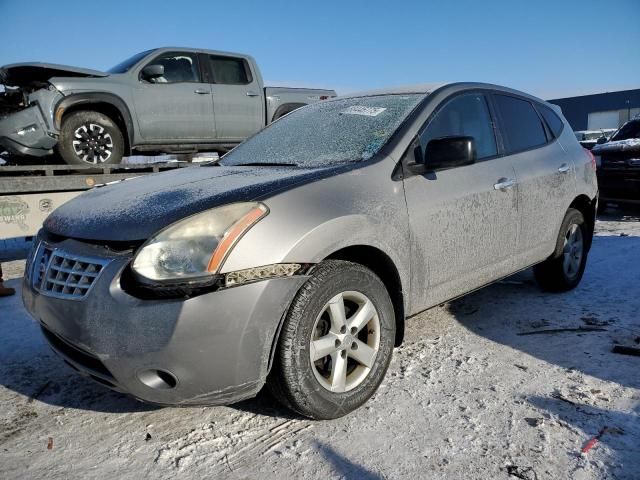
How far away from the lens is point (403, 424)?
2.33m

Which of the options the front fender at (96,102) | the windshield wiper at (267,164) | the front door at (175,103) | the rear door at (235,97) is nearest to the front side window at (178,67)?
the front door at (175,103)

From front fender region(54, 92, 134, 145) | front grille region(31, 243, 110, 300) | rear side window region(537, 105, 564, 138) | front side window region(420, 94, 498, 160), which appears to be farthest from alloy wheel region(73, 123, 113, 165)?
rear side window region(537, 105, 564, 138)

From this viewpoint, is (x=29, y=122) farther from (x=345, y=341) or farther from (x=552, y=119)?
(x=552, y=119)

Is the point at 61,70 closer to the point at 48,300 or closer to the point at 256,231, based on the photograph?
the point at 48,300

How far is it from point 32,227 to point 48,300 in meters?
3.54

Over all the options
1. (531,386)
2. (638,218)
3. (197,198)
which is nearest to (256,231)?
(197,198)

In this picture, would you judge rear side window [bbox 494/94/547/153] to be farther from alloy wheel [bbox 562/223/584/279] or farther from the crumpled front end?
the crumpled front end

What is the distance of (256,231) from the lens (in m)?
2.07

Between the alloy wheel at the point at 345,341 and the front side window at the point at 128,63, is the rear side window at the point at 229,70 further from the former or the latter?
the alloy wheel at the point at 345,341

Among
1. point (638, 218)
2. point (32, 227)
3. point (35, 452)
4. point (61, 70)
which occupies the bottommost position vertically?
point (638, 218)

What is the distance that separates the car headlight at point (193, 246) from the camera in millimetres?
1978

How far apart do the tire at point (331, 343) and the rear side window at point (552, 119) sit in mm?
2473

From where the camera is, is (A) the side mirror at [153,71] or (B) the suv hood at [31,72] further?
(A) the side mirror at [153,71]

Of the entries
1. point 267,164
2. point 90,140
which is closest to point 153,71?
point 90,140
